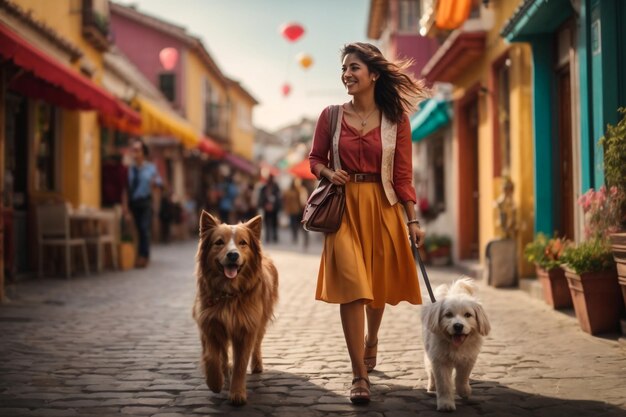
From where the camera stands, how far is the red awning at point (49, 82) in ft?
25.3

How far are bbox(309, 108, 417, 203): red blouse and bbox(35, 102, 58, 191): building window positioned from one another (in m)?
8.67

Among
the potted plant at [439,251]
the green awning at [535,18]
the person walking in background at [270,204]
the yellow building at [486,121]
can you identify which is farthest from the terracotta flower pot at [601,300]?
the person walking in background at [270,204]

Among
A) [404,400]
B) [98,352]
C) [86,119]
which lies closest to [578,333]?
[404,400]

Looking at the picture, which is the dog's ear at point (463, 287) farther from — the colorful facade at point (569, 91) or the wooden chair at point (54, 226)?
the wooden chair at point (54, 226)

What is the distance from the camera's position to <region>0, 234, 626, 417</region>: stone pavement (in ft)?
14.1

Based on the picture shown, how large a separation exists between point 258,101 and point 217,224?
1840 inches

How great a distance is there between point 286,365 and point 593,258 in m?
2.85

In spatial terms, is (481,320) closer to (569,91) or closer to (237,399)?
(237,399)

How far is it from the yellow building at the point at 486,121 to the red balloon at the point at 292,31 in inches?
197

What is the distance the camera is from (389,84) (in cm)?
489

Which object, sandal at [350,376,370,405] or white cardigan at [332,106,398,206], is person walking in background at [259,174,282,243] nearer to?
white cardigan at [332,106,398,206]

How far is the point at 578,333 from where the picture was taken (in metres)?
6.52

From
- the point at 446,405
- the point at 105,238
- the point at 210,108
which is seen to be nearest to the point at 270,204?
the point at 105,238

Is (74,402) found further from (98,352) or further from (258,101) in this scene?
(258,101)
